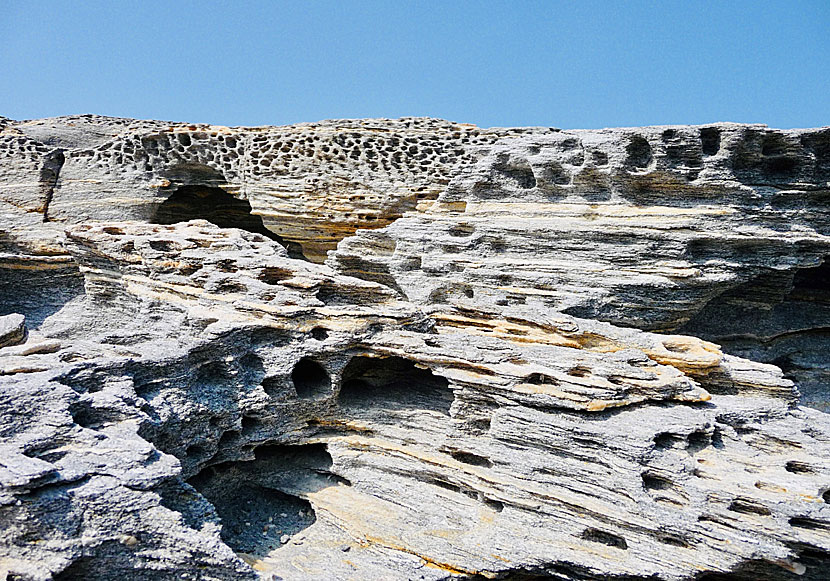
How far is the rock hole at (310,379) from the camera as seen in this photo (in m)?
9.51

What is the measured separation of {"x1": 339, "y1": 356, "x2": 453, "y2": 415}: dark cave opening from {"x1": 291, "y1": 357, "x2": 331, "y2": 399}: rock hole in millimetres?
438

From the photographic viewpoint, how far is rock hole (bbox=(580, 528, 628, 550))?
764cm

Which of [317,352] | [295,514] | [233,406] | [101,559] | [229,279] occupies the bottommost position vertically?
[295,514]

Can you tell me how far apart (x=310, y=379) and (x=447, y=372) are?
2.20 m

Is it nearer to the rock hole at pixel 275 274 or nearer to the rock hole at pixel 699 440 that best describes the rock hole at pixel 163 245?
the rock hole at pixel 275 274

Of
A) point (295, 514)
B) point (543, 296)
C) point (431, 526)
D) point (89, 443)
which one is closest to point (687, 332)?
point (543, 296)

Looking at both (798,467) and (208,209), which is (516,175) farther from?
(208,209)

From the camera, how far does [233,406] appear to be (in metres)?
8.66

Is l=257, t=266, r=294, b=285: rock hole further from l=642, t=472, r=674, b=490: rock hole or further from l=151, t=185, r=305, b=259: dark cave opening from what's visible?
l=151, t=185, r=305, b=259: dark cave opening

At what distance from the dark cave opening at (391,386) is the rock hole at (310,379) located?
1.44 ft

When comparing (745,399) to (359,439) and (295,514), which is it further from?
(295,514)

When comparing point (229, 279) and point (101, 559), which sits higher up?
point (229, 279)

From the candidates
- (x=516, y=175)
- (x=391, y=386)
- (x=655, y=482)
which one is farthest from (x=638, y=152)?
(x=655, y=482)

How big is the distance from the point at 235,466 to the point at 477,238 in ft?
19.6
